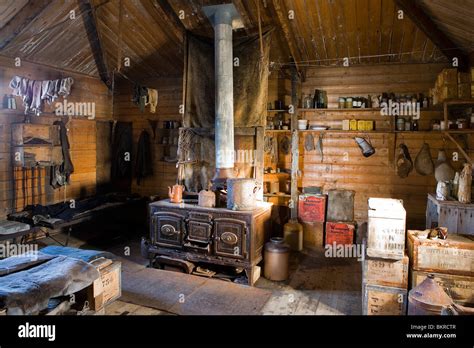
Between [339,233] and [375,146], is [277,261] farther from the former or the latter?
[375,146]

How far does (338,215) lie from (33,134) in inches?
232

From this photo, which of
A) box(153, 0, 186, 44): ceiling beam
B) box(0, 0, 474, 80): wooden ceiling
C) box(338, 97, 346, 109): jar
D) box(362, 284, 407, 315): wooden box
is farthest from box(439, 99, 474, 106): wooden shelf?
box(153, 0, 186, 44): ceiling beam

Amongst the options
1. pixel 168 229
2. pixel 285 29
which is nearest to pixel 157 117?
pixel 168 229

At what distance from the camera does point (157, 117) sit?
8.36 m

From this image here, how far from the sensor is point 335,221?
22.1 ft

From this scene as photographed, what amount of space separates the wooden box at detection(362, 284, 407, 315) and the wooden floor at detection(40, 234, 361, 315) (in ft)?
1.26

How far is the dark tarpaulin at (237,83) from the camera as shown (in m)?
5.83

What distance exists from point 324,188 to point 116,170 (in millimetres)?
4881

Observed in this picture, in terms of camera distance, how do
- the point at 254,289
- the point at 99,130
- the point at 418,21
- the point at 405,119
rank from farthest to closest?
the point at 99,130 → the point at 405,119 → the point at 418,21 → the point at 254,289

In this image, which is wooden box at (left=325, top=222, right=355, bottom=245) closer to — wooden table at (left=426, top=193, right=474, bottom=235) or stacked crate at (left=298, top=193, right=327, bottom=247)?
stacked crate at (left=298, top=193, right=327, bottom=247)

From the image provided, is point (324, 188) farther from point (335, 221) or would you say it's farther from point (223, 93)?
point (223, 93)

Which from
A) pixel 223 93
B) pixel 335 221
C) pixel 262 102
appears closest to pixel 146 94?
pixel 223 93

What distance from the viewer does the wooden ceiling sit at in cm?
545
